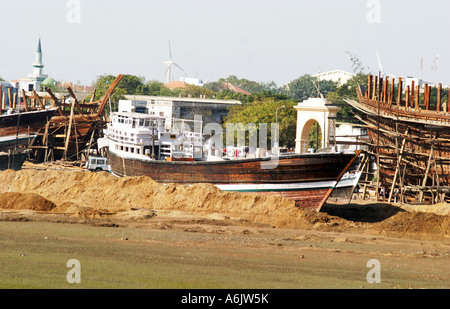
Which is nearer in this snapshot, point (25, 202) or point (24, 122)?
point (25, 202)

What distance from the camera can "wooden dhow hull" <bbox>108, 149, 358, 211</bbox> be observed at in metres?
38.2

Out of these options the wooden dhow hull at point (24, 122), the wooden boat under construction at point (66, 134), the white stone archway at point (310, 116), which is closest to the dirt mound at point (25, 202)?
the wooden dhow hull at point (24, 122)

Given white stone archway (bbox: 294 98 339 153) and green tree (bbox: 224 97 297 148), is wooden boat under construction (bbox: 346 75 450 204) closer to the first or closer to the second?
white stone archway (bbox: 294 98 339 153)

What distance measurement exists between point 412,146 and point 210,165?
43.5 ft

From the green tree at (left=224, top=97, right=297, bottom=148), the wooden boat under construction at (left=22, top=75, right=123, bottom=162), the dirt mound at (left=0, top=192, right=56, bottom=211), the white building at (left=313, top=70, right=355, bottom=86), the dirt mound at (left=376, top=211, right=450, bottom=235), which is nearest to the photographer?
the dirt mound at (left=376, top=211, right=450, bottom=235)

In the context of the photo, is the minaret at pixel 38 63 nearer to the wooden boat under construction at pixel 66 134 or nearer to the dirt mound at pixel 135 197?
the wooden boat under construction at pixel 66 134

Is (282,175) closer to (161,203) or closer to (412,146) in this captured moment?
(161,203)

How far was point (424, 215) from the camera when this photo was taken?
35.8m

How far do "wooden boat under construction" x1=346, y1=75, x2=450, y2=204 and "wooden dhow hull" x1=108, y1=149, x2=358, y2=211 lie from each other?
5.91m

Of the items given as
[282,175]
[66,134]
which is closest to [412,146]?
[282,175]

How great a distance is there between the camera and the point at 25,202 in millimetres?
38656

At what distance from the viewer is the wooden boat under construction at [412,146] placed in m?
40.8

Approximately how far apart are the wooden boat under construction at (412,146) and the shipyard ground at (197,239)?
8.02ft

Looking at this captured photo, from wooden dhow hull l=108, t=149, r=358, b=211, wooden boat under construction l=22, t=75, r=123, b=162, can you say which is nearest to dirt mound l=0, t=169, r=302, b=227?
wooden dhow hull l=108, t=149, r=358, b=211
